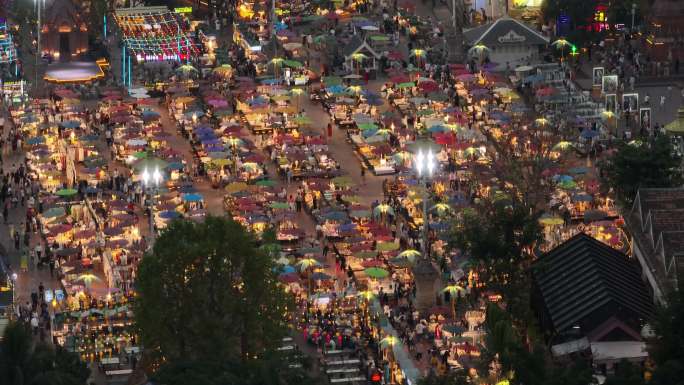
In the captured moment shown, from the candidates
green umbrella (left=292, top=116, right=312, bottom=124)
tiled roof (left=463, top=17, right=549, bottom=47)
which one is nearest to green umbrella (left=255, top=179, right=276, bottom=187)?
green umbrella (left=292, top=116, right=312, bottom=124)

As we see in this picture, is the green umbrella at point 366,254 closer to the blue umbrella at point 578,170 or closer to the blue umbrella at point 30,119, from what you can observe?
the blue umbrella at point 578,170

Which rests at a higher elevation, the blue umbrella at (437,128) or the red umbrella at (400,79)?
the red umbrella at (400,79)

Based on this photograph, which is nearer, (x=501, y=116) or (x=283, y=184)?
(x=283, y=184)

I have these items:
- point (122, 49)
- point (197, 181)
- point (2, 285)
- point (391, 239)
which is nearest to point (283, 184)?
point (197, 181)

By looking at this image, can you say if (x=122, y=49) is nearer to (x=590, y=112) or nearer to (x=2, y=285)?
(x=590, y=112)

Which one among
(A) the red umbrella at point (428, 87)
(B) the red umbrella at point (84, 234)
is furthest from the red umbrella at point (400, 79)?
(B) the red umbrella at point (84, 234)

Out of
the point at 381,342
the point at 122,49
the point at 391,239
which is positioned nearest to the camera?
the point at 381,342

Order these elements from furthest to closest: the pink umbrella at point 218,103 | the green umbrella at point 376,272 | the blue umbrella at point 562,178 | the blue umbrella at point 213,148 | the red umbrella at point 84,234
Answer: the pink umbrella at point 218,103
the blue umbrella at point 213,148
the blue umbrella at point 562,178
the red umbrella at point 84,234
the green umbrella at point 376,272

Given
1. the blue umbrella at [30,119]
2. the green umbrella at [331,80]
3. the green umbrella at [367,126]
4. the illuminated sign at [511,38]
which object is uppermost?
the illuminated sign at [511,38]
